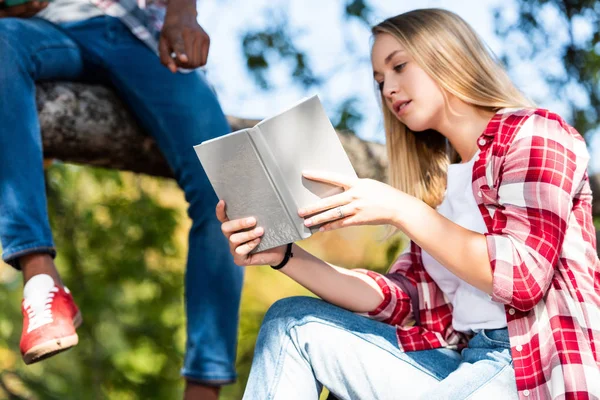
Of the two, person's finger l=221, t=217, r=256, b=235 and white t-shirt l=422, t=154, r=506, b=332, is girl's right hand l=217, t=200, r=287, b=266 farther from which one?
white t-shirt l=422, t=154, r=506, b=332

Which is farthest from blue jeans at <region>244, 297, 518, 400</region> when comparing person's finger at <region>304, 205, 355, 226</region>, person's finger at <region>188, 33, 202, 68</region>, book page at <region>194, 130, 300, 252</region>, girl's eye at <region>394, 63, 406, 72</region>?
person's finger at <region>188, 33, 202, 68</region>

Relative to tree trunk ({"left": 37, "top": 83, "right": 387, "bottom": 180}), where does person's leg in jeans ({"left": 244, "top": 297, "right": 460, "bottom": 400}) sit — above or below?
below

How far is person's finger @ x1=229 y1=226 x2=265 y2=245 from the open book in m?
0.03

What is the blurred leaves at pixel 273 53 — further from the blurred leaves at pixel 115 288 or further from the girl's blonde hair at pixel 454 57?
the girl's blonde hair at pixel 454 57

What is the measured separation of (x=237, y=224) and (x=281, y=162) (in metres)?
0.22

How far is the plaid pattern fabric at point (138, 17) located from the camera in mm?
2381

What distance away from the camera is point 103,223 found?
5223 millimetres

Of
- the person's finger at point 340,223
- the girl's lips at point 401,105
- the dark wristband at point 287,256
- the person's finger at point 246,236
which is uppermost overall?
the girl's lips at point 401,105

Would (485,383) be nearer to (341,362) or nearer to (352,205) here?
(341,362)

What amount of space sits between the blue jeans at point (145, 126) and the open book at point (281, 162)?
597mm

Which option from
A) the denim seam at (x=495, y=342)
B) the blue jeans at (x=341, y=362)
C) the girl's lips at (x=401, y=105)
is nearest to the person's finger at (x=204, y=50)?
the girl's lips at (x=401, y=105)

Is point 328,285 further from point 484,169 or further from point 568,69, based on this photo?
point 568,69

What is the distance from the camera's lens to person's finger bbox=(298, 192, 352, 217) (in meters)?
1.53

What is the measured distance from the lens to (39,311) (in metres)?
1.89
